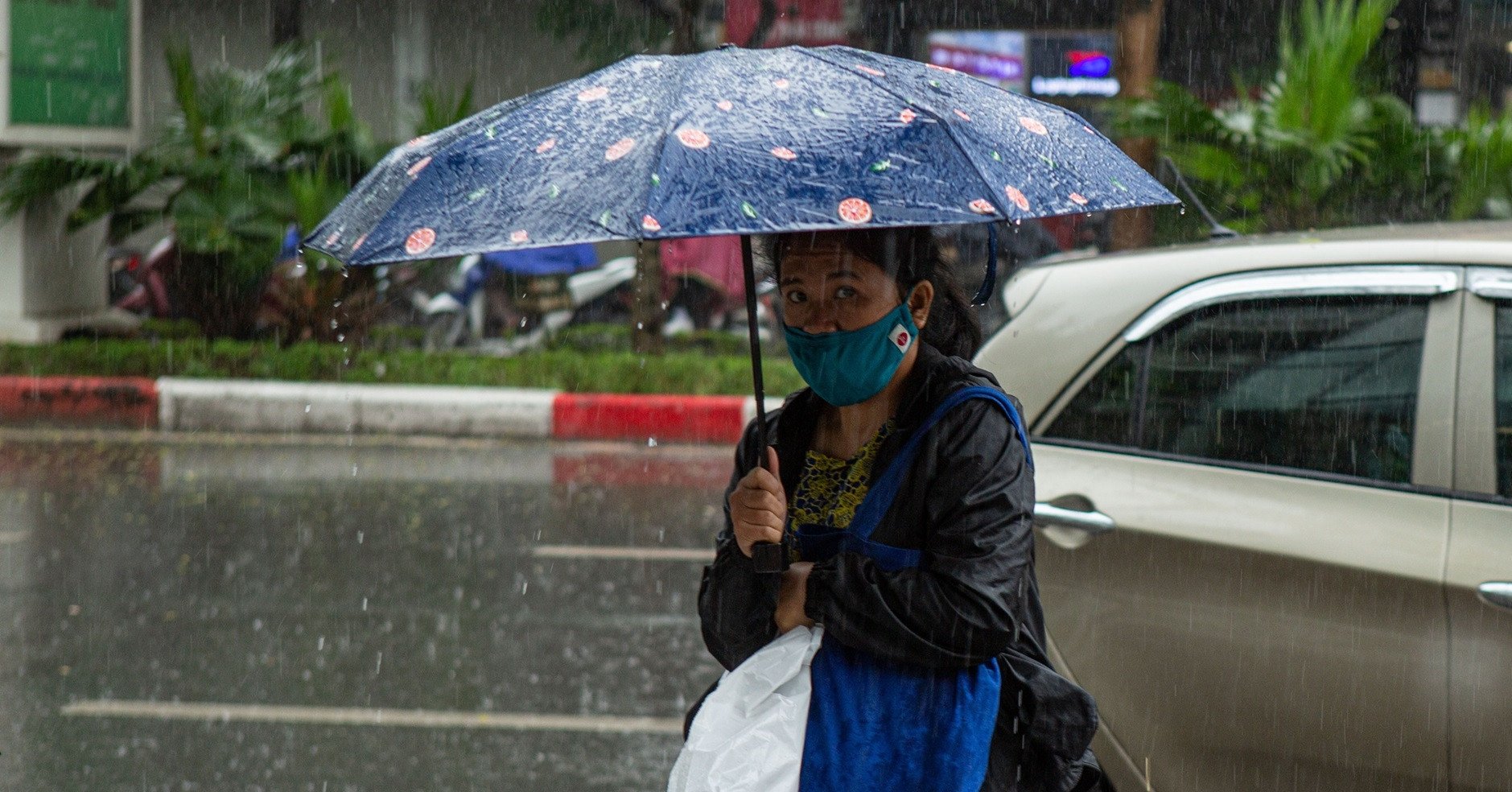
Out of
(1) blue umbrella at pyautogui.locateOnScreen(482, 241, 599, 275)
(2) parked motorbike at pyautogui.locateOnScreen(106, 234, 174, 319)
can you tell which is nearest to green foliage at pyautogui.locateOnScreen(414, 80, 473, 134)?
(1) blue umbrella at pyautogui.locateOnScreen(482, 241, 599, 275)

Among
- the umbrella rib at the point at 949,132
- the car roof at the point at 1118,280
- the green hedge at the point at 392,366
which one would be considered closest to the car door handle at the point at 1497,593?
the car roof at the point at 1118,280

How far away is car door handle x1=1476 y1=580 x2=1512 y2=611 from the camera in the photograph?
290 cm

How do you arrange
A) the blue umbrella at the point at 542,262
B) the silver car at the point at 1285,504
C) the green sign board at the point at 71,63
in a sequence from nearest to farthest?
the silver car at the point at 1285,504
the green sign board at the point at 71,63
the blue umbrella at the point at 542,262

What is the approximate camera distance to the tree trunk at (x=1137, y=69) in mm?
12547

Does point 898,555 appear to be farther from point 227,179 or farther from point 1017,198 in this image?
point 227,179

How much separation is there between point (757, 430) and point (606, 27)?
1405 centimetres

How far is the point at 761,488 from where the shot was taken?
2271 millimetres

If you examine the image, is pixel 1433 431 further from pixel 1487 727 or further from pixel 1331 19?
pixel 1331 19

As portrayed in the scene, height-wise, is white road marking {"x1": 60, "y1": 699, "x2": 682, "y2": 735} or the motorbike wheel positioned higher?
the motorbike wheel

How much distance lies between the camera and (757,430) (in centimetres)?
243

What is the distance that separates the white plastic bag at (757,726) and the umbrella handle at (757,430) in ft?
0.32

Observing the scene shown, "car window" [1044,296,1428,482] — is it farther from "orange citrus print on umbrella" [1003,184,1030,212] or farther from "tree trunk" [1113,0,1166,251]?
"tree trunk" [1113,0,1166,251]

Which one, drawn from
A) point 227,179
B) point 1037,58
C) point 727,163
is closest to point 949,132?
point 727,163

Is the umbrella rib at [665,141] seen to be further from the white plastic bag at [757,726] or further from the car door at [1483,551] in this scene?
the car door at [1483,551]
